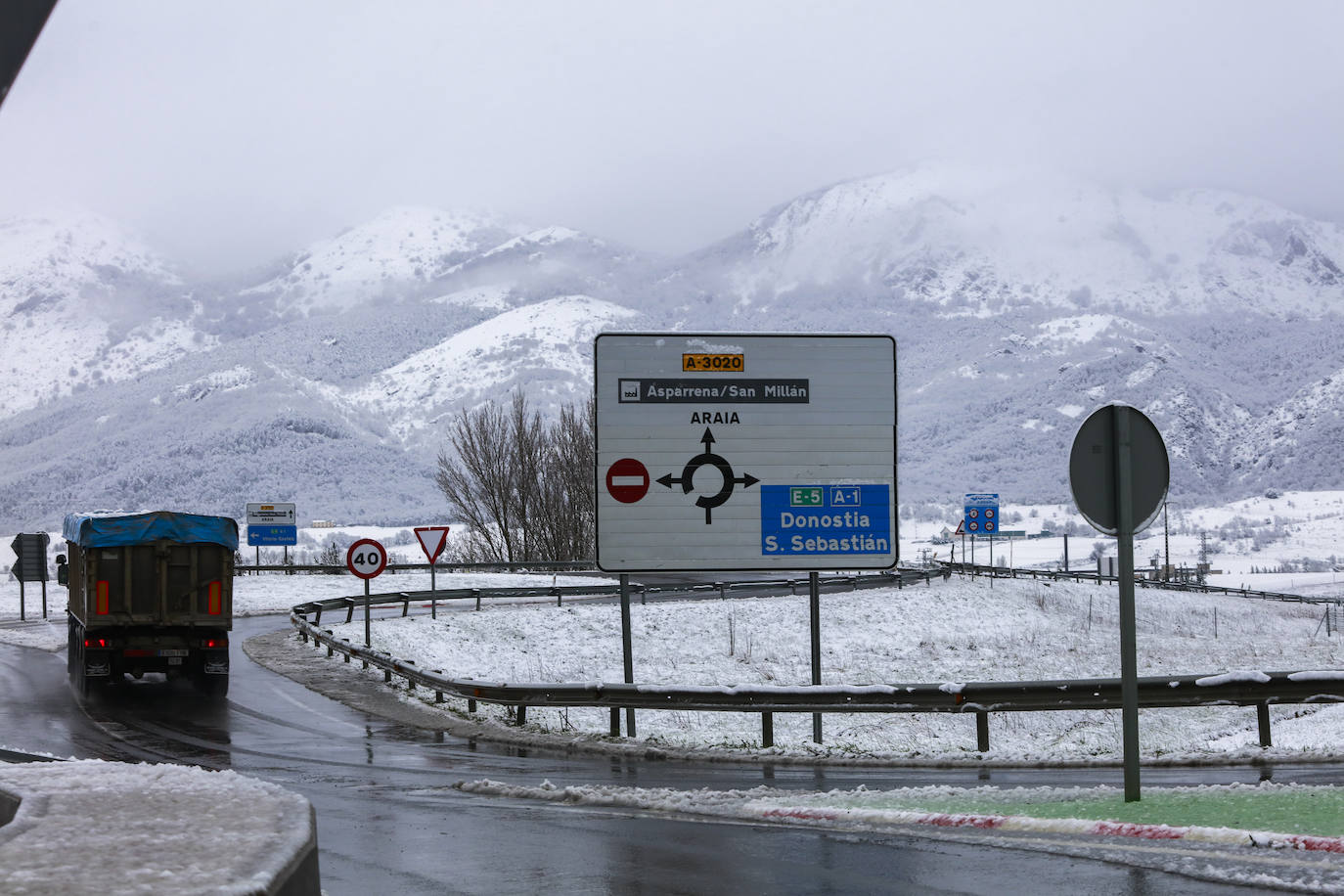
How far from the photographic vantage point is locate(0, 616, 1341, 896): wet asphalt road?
7.75 meters

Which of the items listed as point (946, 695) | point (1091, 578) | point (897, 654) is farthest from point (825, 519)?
point (1091, 578)

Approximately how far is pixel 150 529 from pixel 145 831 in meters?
20.0

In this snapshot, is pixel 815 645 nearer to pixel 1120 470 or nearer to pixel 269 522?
pixel 1120 470

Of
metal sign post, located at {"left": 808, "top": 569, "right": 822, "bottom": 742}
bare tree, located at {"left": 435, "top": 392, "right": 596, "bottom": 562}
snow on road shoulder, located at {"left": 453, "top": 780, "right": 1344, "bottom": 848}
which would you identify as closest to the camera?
snow on road shoulder, located at {"left": 453, "top": 780, "right": 1344, "bottom": 848}

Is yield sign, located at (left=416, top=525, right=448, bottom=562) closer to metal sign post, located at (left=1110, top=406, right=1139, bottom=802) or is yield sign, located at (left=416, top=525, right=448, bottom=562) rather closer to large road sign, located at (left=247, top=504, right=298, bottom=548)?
metal sign post, located at (left=1110, top=406, right=1139, bottom=802)

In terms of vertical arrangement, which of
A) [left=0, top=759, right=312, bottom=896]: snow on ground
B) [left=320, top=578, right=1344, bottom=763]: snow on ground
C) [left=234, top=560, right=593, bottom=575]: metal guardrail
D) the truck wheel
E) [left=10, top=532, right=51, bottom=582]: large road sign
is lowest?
[left=320, top=578, right=1344, bottom=763]: snow on ground

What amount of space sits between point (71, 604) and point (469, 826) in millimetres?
20713

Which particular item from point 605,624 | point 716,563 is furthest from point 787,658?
point 716,563

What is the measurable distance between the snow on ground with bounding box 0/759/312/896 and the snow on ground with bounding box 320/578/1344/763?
9931 millimetres

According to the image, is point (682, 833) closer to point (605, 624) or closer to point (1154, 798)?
point (1154, 798)

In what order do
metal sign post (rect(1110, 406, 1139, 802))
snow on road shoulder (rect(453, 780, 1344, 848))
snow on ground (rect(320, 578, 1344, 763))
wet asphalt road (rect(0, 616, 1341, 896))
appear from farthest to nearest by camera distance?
snow on ground (rect(320, 578, 1344, 763)) < metal sign post (rect(1110, 406, 1139, 802)) < snow on road shoulder (rect(453, 780, 1344, 848)) < wet asphalt road (rect(0, 616, 1341, 896))

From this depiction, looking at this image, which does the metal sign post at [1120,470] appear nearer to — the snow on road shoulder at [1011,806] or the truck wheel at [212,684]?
the snow on road shoulder at [1011,806]

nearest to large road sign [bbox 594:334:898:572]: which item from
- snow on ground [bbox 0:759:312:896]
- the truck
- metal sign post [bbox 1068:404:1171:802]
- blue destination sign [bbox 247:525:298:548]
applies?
the truck

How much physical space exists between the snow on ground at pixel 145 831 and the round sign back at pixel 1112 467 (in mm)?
4813
